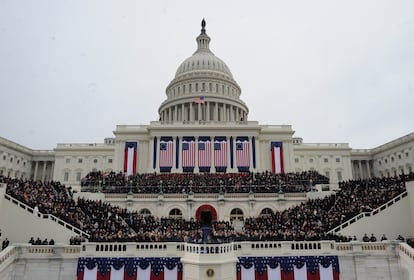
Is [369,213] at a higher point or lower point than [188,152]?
lower

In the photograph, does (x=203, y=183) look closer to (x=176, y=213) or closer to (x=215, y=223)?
(x=176, y=213)

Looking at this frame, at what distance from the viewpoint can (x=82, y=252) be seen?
2066cm

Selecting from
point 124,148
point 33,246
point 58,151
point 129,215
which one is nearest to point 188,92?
point 124,148

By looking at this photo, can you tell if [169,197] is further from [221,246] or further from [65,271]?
[221,246]

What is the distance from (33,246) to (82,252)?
3518 millimetres

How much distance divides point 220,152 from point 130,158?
18.8 meters

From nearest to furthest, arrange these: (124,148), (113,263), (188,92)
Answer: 1. (113,263)
2. (124,148)
3. (188,92)

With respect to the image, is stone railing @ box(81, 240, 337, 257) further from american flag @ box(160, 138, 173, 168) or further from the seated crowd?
american flag @ box(160, 138, 173, 168)

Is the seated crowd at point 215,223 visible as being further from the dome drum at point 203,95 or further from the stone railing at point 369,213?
the dome drum at point 203,95

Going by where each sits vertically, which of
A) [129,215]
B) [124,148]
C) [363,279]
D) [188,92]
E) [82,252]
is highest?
[188,92]

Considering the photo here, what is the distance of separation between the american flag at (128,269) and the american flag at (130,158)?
4352 cm

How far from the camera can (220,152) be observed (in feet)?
215

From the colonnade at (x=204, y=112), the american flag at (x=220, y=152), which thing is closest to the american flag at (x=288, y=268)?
the american flag at (x=220, y=152)


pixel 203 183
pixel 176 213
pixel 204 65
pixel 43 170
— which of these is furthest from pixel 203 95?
pixel 43 170
